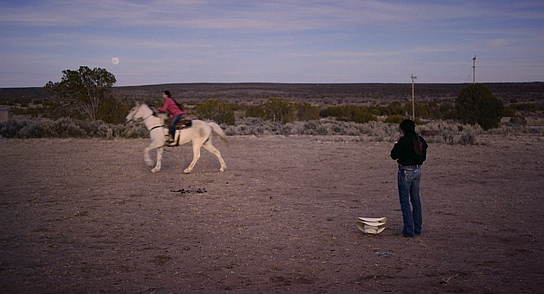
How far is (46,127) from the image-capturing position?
2480 cm

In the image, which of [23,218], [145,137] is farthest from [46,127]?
[23,218]

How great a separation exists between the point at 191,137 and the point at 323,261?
26.7ft

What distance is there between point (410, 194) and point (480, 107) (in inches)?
1061

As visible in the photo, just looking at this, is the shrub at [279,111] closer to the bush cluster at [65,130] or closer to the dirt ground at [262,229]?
the bush cluster at [65,130]

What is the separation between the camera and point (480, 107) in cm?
3234

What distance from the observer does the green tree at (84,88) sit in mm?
31969

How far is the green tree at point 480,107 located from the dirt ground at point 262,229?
1678 centimetres

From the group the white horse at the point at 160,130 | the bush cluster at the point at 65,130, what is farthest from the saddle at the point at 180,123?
the bush cluster at the point at 65,130

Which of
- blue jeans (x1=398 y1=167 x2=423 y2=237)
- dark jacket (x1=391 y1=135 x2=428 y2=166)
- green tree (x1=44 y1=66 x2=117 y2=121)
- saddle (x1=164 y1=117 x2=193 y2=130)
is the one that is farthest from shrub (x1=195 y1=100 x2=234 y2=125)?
dark jacket (x1=391 y1=135 x2=428 y2=166)

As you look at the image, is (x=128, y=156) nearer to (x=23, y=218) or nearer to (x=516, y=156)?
(x=23, y=218)

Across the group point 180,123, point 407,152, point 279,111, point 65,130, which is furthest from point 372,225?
point 279,111

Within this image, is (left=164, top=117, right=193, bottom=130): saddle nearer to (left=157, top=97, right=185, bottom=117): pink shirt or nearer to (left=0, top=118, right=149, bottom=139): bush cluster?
(left=157, top=97, right=185, bottom=117): pink shirt

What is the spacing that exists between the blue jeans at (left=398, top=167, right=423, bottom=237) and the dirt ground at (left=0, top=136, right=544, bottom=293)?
0.24 metres

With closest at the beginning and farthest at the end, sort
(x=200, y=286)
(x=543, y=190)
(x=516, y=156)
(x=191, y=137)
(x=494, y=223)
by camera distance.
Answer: (x=200, y=286), (x=494, y=223), (x=543, y=190), (x=191, y=137), (x=516, y=156)
